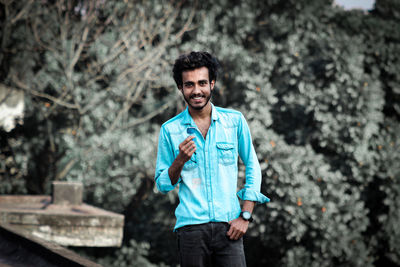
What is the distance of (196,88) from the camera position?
225cm

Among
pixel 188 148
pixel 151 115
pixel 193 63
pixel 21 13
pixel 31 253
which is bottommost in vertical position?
pixel 31 253

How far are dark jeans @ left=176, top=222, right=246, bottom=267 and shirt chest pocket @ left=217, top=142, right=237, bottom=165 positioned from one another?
291mm

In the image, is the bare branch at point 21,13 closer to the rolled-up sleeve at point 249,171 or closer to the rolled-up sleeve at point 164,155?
the rolled-up sleeve at point 164,155

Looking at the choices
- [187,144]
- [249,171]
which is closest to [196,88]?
[187,144]

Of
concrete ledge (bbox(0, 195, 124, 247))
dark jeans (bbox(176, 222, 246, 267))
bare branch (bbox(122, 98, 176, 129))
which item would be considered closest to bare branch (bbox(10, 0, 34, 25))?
bare branch (bbox(122, 98, 176, 129))

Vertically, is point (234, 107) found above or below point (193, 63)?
above

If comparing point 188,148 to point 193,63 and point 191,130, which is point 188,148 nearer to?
point 191,130

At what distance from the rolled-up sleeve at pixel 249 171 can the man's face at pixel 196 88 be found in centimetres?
23

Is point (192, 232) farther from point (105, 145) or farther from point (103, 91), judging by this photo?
point (103, 91)

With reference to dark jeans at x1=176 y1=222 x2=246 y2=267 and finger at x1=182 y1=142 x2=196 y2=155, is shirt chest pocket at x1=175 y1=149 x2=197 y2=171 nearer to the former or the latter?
finger at x1=182 y1=142 x2=196 y2=155

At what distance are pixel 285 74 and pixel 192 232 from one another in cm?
644

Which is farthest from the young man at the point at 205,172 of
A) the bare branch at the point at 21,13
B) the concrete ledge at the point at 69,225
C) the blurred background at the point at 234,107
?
the bare branch at the point at 21,13

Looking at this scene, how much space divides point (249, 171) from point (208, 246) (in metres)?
0.41

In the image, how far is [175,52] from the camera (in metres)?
8.27
